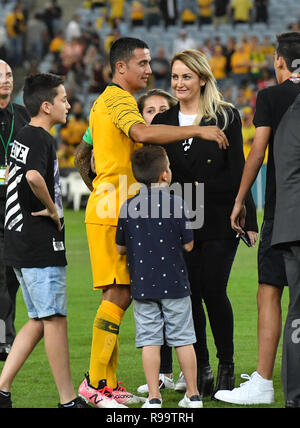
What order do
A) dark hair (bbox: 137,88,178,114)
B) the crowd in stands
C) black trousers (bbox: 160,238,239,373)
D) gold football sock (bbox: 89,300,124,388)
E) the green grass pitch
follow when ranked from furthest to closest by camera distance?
the crowd in stands → dark hair (bbox: 137,88,178,114) → the green grass pitch → black trousers (bbox: 160,238,239,373) → gold football sock (bbox: 89,300,124,388)

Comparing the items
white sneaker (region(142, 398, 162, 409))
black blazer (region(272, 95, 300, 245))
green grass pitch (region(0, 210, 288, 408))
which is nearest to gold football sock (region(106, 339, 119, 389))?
green grass pitch (region(0, 210, 288, 408))

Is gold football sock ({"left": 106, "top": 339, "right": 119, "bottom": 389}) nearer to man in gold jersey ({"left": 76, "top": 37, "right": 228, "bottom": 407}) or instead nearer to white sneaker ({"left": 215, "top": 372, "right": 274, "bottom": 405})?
man in gold jersey ({"left": 76, "top": 37, "right": 228, "bottom": 407})

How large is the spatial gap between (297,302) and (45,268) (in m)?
1.43

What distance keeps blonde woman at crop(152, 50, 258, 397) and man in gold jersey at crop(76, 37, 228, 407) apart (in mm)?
390

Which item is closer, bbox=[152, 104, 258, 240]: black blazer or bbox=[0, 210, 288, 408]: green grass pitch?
bbox=[152, 104, 258, 240]: black blazer

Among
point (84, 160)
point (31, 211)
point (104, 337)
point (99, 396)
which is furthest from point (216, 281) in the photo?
point (31, 211)

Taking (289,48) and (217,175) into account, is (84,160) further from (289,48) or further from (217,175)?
(289,48)

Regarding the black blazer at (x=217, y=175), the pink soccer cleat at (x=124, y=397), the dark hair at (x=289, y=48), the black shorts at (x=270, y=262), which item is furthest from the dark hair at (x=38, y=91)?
the pink soccer cleat at (x=124, y=397)

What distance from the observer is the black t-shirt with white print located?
212 inches

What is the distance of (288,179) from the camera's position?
509 cm

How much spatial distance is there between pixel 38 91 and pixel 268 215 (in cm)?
157
